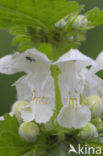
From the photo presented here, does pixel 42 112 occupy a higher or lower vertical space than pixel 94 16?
lower

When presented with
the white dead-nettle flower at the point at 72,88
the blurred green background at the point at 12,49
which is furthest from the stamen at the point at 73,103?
the blurred green background at the point at 12,49

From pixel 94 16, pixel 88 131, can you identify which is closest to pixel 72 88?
pixel 88 131

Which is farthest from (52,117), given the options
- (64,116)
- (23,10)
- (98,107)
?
(23,10)

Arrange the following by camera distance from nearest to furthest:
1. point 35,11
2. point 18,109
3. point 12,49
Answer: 1. point 35,11
2. point 18,109
3. point 12,49

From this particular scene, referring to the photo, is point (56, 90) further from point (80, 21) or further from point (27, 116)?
point (80, 21)

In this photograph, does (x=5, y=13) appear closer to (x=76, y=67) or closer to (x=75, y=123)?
(x=76, y=67)
